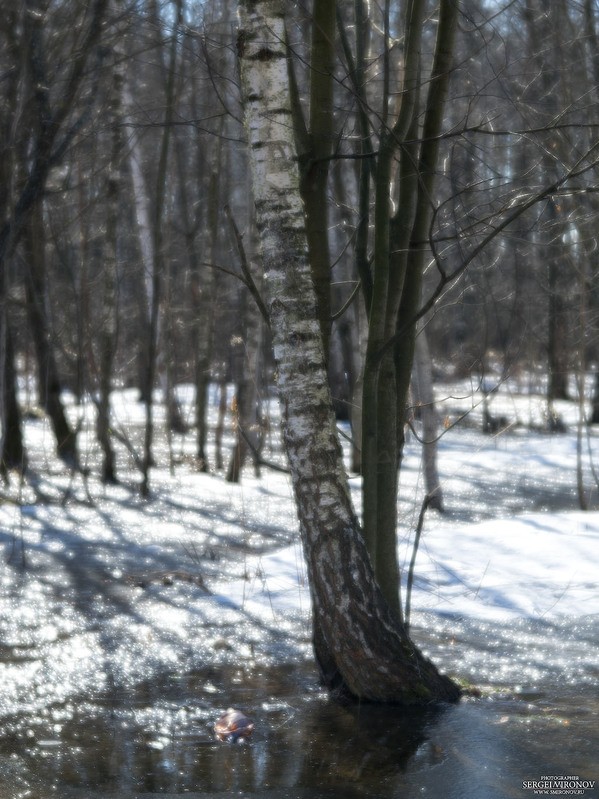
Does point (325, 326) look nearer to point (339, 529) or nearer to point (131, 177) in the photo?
point (339, 529)

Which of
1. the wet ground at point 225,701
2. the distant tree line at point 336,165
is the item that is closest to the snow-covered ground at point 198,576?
the wet ground at point 225,701

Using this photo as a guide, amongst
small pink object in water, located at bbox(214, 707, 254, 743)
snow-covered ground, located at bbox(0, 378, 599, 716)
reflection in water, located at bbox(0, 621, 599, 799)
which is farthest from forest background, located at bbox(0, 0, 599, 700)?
small pink object in water, located at bbox(214, 707, 254, 743)

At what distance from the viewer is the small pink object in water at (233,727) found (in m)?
4.48

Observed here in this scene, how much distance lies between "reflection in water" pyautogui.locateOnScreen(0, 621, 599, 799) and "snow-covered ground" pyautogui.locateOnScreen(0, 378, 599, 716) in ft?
1.59

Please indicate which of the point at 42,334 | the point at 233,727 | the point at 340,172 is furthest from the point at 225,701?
the point at 42,334

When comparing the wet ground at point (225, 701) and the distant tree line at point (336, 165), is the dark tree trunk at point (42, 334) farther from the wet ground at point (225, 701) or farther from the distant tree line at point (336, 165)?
the wet ground at point (225, 701)

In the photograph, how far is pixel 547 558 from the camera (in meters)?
7.82

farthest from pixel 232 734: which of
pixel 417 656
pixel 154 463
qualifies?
pixel 154 463

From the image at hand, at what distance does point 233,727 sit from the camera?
4547mm

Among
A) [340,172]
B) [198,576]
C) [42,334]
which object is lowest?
[198,576]

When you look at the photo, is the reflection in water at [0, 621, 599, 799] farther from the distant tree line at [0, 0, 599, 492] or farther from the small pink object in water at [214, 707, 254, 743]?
the distant tree line at [0, 0, 599, 492]

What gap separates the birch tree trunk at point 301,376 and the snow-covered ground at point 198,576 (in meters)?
0.96

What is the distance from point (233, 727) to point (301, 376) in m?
1.63

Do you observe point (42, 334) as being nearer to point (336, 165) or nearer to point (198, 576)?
point (198, 576)
